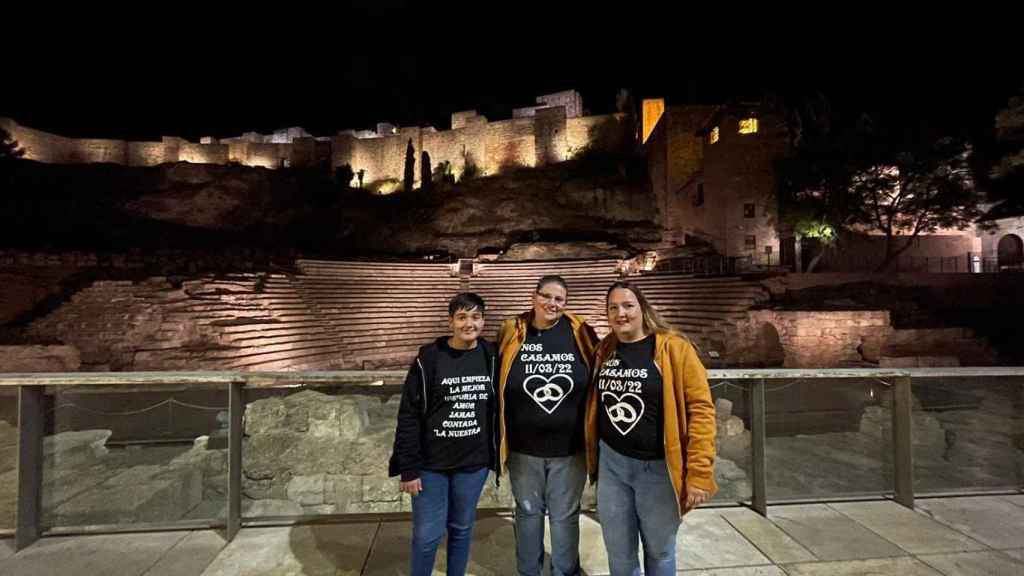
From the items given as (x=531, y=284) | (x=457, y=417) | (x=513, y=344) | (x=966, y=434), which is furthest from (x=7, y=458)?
(x=531, y=284)

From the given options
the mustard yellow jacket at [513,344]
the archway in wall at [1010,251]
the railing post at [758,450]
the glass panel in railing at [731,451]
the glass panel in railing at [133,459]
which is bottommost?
the glass panel in railing at [731,451]

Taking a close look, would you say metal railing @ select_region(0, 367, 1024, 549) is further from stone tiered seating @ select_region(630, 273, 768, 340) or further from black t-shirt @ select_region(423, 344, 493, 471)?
stone tiered seating @ select_region(630, 273, 768, 340)

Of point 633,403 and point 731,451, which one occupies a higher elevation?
point 633,403

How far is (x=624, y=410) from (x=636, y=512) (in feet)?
1.62

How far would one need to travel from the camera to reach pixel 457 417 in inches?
80.7

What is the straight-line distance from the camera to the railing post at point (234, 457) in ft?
8.66

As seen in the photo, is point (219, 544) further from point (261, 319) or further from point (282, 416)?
point (261, 319)

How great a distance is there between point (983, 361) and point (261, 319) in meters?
21.1

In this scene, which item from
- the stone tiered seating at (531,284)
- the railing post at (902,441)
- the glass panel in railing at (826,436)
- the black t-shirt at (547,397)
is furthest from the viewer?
the stone tiered seating at (531,284)

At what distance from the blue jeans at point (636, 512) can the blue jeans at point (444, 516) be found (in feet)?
1.97

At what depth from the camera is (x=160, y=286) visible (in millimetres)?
12922

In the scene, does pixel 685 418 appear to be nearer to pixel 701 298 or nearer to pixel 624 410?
pixel 624 410

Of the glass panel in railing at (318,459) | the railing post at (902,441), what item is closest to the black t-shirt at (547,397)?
the railing post at (902,441)

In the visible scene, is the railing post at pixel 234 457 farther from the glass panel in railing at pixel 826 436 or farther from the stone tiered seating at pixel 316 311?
the stone tiered seating at pixel 316 311
